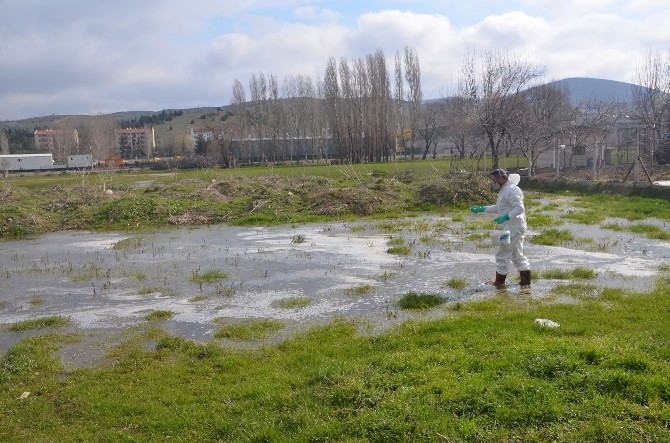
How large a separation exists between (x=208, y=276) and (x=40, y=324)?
3.53 m

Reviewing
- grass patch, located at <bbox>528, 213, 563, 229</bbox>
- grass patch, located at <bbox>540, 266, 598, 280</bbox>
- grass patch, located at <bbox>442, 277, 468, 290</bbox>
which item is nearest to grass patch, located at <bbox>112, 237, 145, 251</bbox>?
grass patch, located at <bbox>442, 277, 468, 290</bbox>

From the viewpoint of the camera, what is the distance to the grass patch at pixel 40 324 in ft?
27.6

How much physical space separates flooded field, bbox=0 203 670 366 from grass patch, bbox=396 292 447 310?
0.61 ft

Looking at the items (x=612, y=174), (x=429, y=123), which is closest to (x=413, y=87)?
(x=429, y=123)

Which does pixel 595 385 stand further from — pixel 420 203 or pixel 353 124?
pixel 353 124

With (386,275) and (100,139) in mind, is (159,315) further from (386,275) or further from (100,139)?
(100,139)

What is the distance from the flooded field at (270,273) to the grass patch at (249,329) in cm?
20

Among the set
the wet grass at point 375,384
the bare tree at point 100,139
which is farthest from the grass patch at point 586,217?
the bare tree at point 100,139

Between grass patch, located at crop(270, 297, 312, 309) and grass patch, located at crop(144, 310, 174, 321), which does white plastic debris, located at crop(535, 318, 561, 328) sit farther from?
grass patch, located at crop(144, 310, 174, 321)

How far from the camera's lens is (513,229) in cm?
955

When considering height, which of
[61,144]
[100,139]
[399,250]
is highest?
[100,139]

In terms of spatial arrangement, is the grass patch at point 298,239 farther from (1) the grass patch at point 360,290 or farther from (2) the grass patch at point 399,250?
(1) the grass patch at point 360,290

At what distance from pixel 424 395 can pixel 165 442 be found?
228 cm

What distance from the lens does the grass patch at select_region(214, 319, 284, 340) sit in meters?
7.64
